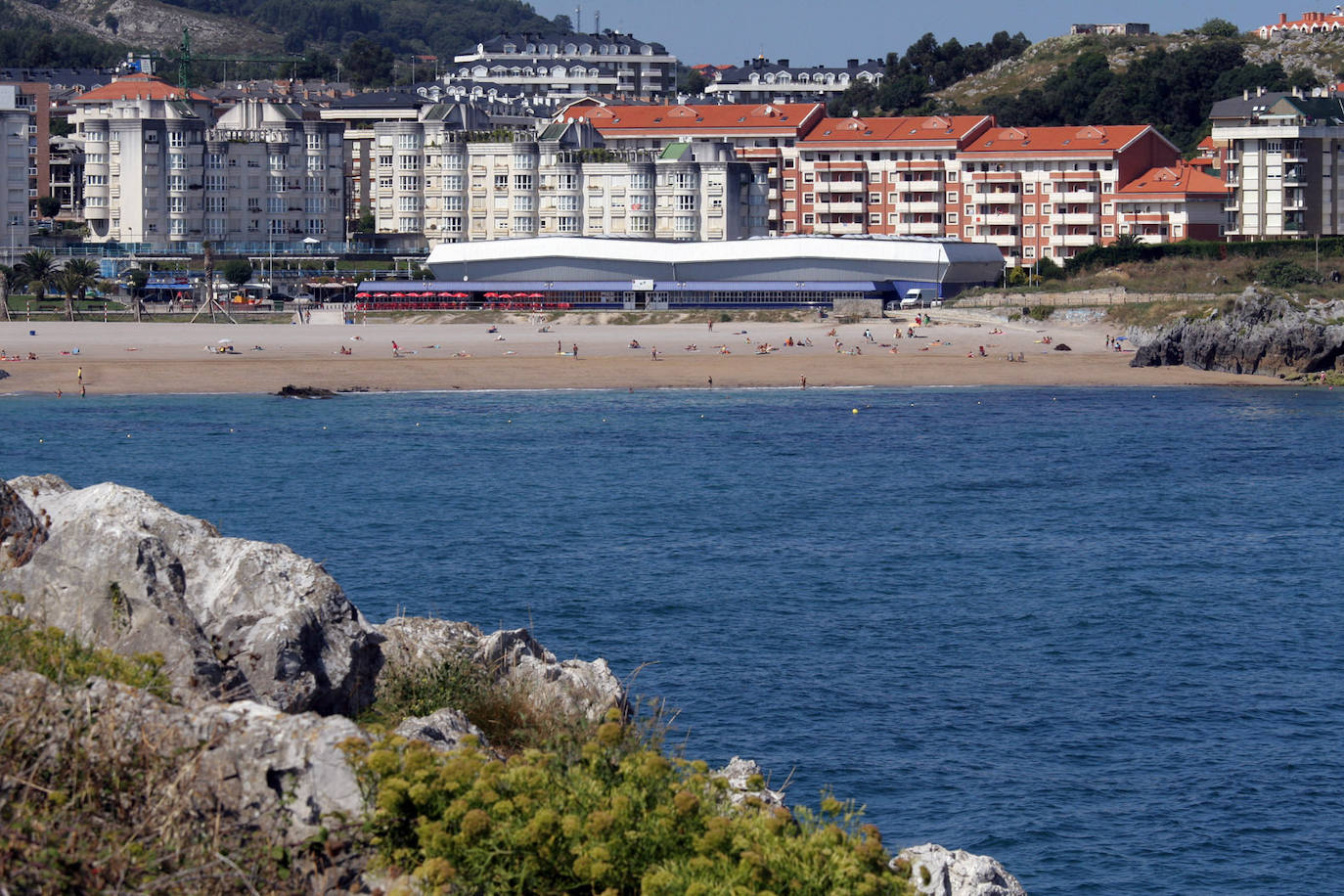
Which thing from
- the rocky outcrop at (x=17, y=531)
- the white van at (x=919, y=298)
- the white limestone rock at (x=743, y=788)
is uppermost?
the white van at (x=919, y=298)

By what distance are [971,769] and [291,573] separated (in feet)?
43.8

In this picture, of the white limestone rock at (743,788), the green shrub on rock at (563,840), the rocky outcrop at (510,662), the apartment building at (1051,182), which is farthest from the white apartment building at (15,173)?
the green shrub on rock at (563,840)

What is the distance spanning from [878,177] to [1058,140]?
14186 mm

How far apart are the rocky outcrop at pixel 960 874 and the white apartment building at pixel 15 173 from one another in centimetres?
12440

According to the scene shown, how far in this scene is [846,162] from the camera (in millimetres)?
131750

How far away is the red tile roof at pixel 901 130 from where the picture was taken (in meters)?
128

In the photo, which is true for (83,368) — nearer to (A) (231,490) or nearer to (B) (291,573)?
(A) (231,490)

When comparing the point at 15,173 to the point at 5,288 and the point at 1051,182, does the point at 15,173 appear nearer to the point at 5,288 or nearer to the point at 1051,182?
the point at 5,288

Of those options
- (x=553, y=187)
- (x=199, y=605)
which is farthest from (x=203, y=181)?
(x=199, y=605)

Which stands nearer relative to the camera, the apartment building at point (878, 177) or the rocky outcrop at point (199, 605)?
the rocky outcrop at point (199, 605)

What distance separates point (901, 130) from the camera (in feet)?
428

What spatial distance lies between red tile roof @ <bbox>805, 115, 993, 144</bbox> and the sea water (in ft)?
176

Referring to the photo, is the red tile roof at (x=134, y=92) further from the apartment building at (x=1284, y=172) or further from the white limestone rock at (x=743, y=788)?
the white limestone rock at (x=743, y=788)

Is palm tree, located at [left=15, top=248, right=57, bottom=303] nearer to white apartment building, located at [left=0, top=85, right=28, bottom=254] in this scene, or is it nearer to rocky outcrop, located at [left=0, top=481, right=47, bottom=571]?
white apartment building, located at [left=0, top=85, right=28, bottom=254]
